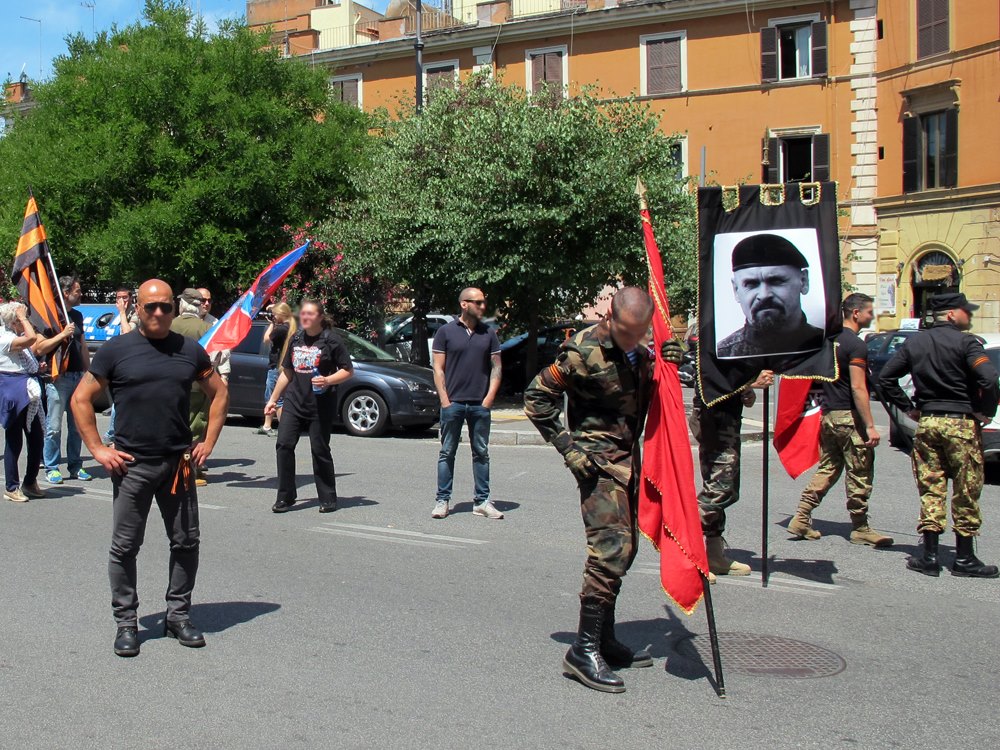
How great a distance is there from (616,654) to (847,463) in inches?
141

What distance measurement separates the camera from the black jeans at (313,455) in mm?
8992

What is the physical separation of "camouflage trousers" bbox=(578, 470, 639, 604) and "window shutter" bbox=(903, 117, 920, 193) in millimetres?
29765

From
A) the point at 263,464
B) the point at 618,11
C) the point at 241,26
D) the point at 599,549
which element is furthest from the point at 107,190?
the point at 599,549

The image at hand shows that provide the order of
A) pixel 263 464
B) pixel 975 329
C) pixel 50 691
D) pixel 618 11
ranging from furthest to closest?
pixel 618 11 < pixel 975 329 < pixel 263 464 < pixel 50 691

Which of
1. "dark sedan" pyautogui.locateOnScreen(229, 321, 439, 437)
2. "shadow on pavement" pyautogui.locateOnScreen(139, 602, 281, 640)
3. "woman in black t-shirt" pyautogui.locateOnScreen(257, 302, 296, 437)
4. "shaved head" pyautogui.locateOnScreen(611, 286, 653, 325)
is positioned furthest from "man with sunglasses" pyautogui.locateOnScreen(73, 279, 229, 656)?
"dark sedan" pyautogui.locateOnScreen(229, 321, 439, 437)

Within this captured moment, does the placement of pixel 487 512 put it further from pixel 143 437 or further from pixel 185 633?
pixel 143 437

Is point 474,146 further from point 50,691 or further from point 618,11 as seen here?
point 618,11

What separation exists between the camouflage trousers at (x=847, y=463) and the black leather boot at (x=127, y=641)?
16.1 ft

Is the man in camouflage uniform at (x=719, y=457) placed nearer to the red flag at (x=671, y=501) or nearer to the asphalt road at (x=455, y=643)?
the asphalt road at (x=455, y=643)

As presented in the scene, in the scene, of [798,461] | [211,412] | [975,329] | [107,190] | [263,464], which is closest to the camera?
[211,412]

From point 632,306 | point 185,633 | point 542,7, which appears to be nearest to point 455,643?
point 185,633

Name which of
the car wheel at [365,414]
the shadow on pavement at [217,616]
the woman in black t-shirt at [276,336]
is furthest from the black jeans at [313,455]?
Result: the car wheel at [365,414]

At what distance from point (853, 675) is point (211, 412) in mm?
3428

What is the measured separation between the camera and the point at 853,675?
16.4 feet
